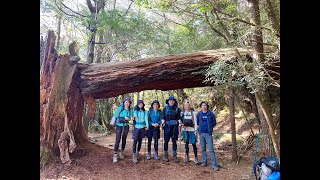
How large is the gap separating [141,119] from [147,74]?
1.40 m

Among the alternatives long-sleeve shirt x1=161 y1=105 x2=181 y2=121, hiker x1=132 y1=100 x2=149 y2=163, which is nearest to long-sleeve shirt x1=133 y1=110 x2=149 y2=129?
hiker x1=132 y1=100 x2=149 y2=163

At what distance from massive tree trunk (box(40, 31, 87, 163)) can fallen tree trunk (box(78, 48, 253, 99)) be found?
21.2 inches

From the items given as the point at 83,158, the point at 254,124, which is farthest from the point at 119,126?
the point at 254,124

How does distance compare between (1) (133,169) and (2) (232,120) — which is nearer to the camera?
(1) (133,169)

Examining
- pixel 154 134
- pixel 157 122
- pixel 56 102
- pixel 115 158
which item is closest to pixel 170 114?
pixel 157 122

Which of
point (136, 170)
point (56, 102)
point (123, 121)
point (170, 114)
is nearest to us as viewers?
point (136, 170)

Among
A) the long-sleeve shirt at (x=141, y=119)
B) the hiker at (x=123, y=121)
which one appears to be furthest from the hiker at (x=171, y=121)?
the hiker at (x=123, y=121)

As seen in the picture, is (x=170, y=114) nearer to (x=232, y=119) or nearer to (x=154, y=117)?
(x=154, y=117)

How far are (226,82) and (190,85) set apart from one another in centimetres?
204

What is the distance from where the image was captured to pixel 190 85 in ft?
23.8

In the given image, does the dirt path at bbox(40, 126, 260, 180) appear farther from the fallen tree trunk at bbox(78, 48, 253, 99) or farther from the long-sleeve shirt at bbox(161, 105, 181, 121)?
the fallen tree trunk at bbox(78, 48, 253, 99)

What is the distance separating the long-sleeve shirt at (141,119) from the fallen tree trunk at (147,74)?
30.5 inches

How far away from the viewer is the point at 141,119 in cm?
716
